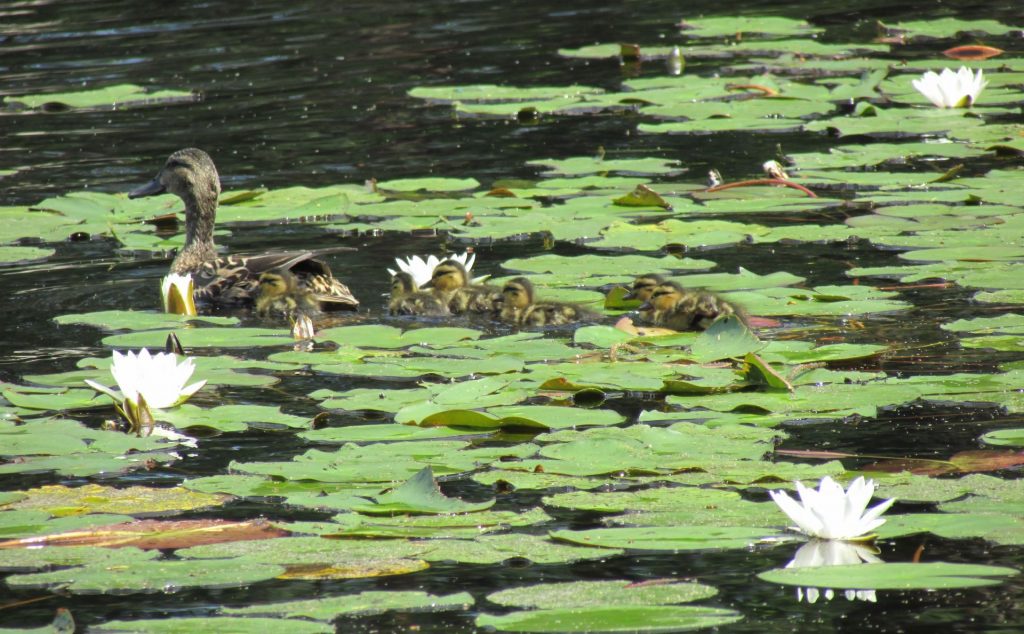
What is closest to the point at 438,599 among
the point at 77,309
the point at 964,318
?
the point at 964,318

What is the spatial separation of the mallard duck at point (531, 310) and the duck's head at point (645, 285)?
21 cm

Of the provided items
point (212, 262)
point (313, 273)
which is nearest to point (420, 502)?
point (313, 273)

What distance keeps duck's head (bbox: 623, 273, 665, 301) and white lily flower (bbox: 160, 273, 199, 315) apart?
211cm

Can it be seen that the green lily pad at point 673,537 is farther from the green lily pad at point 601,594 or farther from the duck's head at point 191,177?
the duck's head at point 191,177

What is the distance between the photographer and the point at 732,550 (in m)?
4.04

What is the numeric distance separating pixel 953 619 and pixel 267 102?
37.0ft

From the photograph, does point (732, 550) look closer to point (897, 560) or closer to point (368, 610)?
point (897, 560)

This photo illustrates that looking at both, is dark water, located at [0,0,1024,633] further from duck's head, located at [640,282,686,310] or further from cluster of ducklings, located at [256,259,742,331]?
duck's head, located at [640,282,686,310]

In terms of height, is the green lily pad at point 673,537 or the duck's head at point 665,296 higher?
the duck's head at point 665,296

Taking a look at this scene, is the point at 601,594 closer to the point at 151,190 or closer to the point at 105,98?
the point at 151,190

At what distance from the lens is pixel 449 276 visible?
24.1 feet

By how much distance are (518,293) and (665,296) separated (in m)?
0.70

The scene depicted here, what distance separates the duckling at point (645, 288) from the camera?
6703 mm

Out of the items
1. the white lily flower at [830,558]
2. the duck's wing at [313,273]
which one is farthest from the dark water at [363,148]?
the duck's wing at [313,273]
